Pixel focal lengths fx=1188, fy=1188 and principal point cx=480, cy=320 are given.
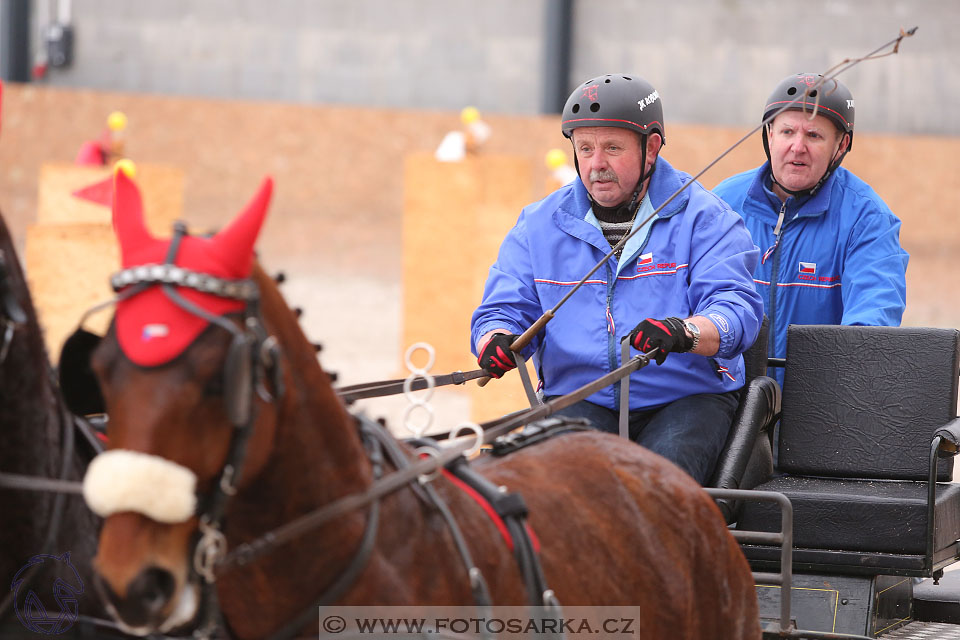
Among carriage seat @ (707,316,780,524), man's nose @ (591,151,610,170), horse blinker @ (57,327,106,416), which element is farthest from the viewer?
man's nose @ (591,151,610,170)

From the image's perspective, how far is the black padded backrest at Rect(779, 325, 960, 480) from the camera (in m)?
3.62

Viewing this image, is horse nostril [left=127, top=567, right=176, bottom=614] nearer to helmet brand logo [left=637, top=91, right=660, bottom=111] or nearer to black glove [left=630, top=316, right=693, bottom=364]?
black glove [left=630, top=316, right=693, bottom=364]

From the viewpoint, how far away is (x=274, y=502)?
1.81 meters

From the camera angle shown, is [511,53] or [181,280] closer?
[181,280]

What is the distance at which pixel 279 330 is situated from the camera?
1.79 meters

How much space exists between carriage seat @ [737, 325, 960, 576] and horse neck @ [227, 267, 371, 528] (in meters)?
1.89

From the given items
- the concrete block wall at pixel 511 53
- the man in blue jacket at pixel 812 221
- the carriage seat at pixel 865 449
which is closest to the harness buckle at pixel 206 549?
the carriage seat at pixel 865 449

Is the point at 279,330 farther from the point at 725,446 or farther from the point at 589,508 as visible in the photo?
the point at 725,446

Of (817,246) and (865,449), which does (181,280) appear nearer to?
(865,449)

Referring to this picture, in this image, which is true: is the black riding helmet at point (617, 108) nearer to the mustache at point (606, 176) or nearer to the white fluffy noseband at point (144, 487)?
the mustache at point (606, 176)

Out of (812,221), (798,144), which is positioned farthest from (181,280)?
(812,221)

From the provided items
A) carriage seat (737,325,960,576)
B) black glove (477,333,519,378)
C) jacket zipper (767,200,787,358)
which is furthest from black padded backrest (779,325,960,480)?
black glove (477,333,519,378)

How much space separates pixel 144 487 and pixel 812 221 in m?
3.26

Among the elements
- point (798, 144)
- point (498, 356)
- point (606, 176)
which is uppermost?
point (798, 144)
